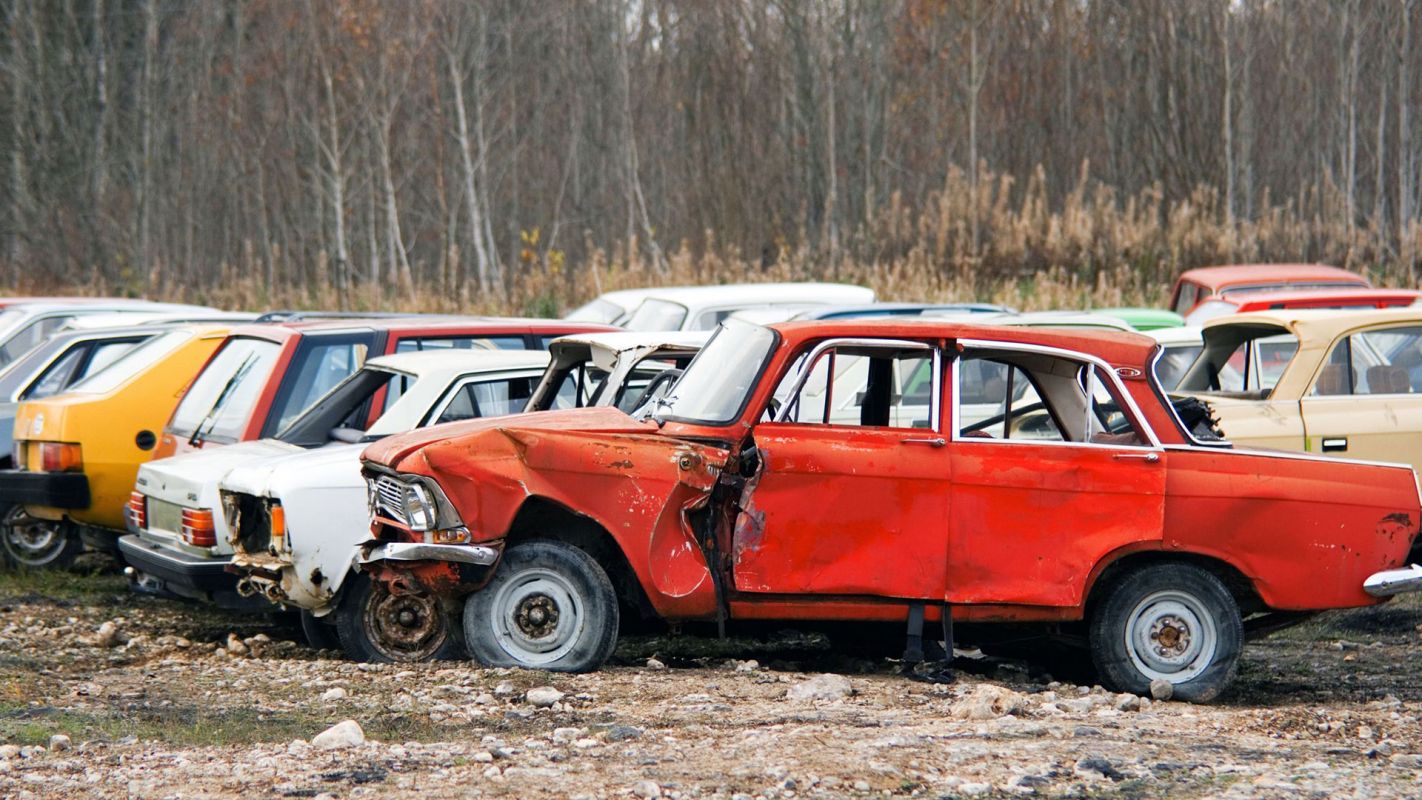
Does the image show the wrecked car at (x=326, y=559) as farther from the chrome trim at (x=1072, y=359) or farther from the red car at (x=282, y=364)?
the red car at (x=282, y=364)

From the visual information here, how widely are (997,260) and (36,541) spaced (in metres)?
19.4

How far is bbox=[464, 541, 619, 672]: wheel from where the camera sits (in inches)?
303

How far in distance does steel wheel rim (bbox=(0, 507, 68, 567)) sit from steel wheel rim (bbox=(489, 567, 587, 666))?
17.9 feet

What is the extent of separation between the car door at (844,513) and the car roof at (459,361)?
102 inches

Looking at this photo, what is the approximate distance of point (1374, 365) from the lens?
430 inches

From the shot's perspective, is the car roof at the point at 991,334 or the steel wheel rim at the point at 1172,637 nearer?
the car roof at the point at 991,334

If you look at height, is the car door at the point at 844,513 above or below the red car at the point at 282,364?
below

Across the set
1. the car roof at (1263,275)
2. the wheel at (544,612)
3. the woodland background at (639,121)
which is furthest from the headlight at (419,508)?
the woodland background at (639,121)

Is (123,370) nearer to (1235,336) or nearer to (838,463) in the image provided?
(838,463)

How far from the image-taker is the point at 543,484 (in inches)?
297

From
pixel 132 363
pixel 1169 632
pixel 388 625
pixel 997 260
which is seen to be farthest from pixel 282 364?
pixel 997 260

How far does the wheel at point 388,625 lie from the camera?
27.3 feet

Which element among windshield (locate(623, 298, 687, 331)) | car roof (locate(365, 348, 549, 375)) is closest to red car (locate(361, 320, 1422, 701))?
car roof (locate(365, 348, 549, 375))

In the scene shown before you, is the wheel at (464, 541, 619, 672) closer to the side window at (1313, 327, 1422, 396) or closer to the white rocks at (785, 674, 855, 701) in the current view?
the white rocks at (785, 674, 855, 701)
